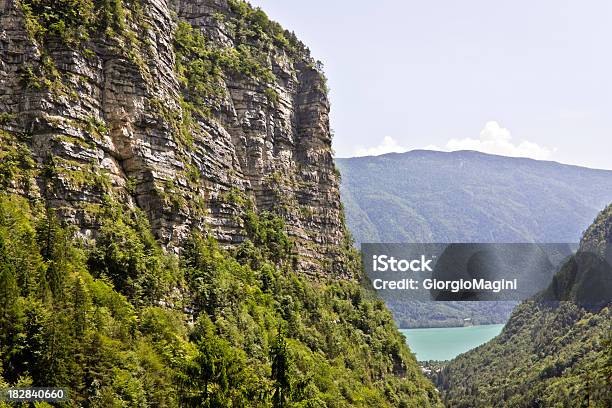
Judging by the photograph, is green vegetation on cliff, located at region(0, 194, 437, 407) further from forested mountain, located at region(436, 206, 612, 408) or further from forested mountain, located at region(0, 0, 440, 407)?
forested mountain, located at region(436, 206, 612, 408)

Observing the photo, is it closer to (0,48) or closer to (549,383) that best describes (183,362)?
(0,48)

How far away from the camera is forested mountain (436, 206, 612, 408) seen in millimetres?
125000

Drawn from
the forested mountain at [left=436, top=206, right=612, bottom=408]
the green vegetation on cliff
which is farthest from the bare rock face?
the forested mountain at [left=436, top=206, right=612, bottom=408]

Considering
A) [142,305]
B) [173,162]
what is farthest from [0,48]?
[142,305]

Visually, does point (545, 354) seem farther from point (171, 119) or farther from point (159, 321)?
point (159, 321)

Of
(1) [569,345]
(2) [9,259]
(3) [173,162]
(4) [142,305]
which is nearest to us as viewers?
(2) [9,259]

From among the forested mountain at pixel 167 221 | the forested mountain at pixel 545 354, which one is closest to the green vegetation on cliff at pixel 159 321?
the forested mountain at pixel 167 221

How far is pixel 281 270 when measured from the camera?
66.3m

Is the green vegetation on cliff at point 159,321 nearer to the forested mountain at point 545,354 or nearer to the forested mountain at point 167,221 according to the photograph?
the forested mountain at point 167,221

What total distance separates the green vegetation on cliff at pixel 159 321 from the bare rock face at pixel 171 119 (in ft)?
7.83

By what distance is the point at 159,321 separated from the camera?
42469 millimetres

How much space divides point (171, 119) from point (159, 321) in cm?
1867

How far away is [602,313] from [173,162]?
129312 mm

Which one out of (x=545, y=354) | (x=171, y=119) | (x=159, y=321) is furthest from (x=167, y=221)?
(x=545, y=354)
